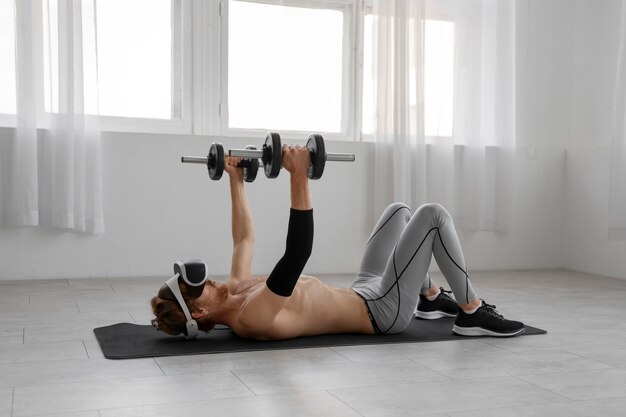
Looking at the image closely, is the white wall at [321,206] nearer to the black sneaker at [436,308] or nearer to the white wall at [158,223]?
the white wall at [158,223]

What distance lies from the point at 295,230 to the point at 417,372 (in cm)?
58

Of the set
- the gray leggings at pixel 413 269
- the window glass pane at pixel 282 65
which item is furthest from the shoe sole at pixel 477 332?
the window glass pane at pixel 282 65

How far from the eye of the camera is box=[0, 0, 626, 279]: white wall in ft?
14.0

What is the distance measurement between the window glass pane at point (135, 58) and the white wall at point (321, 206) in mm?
252

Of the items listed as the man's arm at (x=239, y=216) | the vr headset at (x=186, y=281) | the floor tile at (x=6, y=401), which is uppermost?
the man's arm at (x=239, y=216)

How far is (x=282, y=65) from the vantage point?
4656 millimetres

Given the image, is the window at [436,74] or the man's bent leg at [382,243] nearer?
the man's bent leg at [382,243]

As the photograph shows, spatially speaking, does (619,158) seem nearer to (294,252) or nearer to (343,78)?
(343,78)

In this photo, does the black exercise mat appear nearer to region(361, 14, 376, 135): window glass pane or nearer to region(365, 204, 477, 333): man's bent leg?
region(365, 204, 477, 333): man's bent leg

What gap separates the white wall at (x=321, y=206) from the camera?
4.25m

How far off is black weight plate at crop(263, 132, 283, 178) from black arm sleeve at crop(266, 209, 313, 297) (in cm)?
13

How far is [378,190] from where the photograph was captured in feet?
15.6

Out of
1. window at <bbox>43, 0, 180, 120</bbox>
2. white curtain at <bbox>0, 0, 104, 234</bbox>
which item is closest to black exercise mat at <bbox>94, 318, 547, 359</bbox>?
white curtain at <bbox>0, 0, 104, 234</bbox>

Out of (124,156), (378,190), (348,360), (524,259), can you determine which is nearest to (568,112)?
(524,259)
